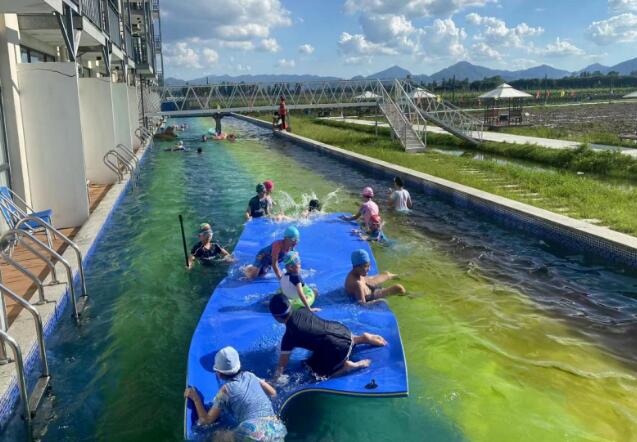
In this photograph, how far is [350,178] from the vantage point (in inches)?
720

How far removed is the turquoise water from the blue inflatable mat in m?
0.29

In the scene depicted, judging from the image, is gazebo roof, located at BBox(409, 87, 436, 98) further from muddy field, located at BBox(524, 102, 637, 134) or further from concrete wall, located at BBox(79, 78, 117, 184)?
concrete wall, located at BBox(79, 78, 117, 184)

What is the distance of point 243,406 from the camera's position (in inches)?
176

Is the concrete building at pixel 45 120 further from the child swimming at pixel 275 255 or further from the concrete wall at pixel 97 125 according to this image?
the child swimming at pixel 275 255

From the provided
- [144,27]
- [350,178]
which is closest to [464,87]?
[144,27]

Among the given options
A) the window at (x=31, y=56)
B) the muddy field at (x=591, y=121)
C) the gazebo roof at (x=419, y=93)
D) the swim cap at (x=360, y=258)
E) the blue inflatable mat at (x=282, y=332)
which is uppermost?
the window at (x=31, y=56)

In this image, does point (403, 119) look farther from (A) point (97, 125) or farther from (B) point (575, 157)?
(A) point (97, 125)

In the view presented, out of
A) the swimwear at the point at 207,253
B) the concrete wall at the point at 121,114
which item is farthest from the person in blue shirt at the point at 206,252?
the concrete wall at the point at 121,114

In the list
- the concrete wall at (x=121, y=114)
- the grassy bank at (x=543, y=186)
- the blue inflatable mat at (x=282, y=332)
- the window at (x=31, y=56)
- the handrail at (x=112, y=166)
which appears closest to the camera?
the blue inflatable mat at (x=282, y=332)

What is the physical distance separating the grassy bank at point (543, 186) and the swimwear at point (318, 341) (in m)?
6.47

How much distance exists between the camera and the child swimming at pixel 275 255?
7.70 meters

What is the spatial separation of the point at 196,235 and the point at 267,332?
18.3ft

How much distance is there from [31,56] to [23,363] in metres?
10.7

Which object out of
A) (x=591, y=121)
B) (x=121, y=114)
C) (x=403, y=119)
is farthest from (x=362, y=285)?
(x=591, y=121)
